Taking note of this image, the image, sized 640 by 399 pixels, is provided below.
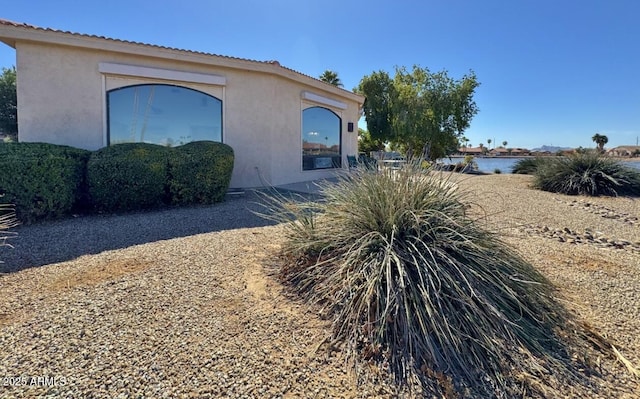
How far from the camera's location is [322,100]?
12156mm

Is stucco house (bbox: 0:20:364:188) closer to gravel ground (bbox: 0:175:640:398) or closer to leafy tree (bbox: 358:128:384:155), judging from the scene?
gravel ground (bbox: 0:175:640:398)

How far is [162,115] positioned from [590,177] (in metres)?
13.5

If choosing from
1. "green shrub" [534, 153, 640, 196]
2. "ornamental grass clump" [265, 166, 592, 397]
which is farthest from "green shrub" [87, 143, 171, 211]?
"green shrub" [534, 153, 640, 196]

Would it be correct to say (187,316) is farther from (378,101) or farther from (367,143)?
(367,143)

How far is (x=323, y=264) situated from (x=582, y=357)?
211cm

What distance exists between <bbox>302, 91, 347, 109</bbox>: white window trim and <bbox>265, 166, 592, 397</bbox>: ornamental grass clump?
28.7ft

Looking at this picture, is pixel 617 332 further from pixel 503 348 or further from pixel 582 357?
pixel 503 348

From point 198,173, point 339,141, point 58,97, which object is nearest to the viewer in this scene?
point 198,173

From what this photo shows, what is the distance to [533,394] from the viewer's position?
1995mm

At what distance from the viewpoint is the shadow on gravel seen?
13.6 ft

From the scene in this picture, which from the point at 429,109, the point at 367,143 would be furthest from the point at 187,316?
the point at 367,143

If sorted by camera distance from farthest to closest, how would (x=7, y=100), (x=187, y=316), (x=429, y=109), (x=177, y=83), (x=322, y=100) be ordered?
1. (x=429, y=109)
2. (x=7, y=100)
3. (x=322, y=100)
4. (x=177, y=83)
5. (x=187, y=316)

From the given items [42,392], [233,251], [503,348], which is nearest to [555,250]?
[503,348]

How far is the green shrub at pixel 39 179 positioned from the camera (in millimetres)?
5348
